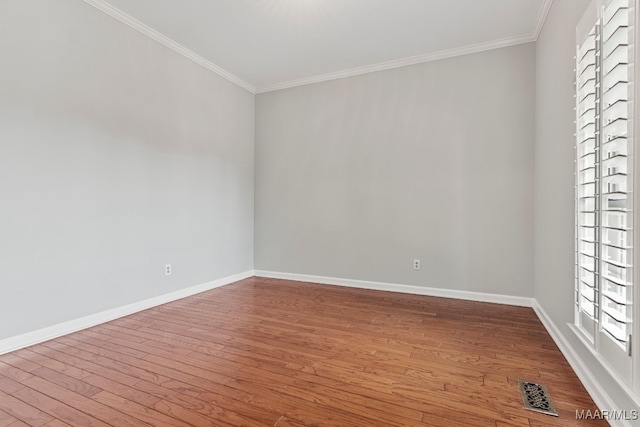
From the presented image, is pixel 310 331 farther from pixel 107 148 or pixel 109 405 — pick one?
pixel 107 148

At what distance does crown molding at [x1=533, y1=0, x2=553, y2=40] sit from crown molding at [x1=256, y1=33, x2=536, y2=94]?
116mm

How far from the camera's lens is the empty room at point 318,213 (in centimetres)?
165

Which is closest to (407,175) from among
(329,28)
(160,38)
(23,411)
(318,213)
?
(318,213)

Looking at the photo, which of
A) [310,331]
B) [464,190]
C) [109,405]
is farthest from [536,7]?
[109,405]

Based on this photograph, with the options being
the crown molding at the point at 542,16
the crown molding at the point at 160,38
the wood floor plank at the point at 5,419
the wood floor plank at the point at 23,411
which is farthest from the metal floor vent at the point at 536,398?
the crown molding at the point at 160,38

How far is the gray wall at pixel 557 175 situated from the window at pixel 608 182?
0.27 m

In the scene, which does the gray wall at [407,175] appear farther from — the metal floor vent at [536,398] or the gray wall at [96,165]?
the metal floor vent at [536,398]

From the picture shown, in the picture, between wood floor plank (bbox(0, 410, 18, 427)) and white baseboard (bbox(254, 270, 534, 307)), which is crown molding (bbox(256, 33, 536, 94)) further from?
wood floor plank (bbox(0, 410, 18, 427))

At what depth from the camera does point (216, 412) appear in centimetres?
162

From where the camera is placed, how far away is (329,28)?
3264 mm

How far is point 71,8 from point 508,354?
14.7ft

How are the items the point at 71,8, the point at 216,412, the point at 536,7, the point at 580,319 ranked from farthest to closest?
1. the point at 536,7
2. the point at 71,8
3. the point at 580,319
4. the point at 216,412

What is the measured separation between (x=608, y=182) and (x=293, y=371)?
2016 mm

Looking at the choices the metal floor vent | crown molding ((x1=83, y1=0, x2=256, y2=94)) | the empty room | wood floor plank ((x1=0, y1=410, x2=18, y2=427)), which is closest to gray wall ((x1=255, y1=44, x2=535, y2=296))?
the empty room
